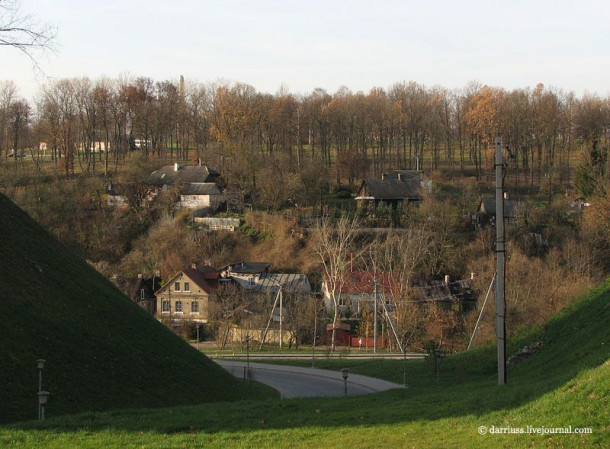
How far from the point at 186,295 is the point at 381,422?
36.9 meters

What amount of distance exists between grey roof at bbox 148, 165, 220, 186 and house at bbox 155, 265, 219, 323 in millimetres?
19588

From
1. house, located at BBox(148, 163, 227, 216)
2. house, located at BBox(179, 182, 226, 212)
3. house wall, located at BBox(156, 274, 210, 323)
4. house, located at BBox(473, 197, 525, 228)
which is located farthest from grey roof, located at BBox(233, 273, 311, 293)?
house, located at BBox(473, 197, 525, 228)

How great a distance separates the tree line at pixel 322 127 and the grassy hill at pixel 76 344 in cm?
4970

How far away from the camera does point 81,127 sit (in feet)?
269

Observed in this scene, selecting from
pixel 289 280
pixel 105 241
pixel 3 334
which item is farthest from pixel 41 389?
pixel 105 241

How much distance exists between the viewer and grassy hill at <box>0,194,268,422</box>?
45.8ft

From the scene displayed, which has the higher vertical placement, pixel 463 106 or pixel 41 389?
pixel 463 106

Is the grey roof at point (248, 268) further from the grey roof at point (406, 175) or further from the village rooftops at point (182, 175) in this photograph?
the grey roof at point (406, 175)

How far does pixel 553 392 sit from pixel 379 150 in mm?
72474

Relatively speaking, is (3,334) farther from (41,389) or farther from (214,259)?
(214,259)

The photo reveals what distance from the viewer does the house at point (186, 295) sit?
47.2 m

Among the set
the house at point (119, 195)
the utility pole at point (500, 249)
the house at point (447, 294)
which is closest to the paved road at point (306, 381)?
the utility pole at point (500, 249)

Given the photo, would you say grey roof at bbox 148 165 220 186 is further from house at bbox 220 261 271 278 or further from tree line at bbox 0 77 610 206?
house at bbox 220 261 271 278

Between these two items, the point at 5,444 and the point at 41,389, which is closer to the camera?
the point at 5,444
